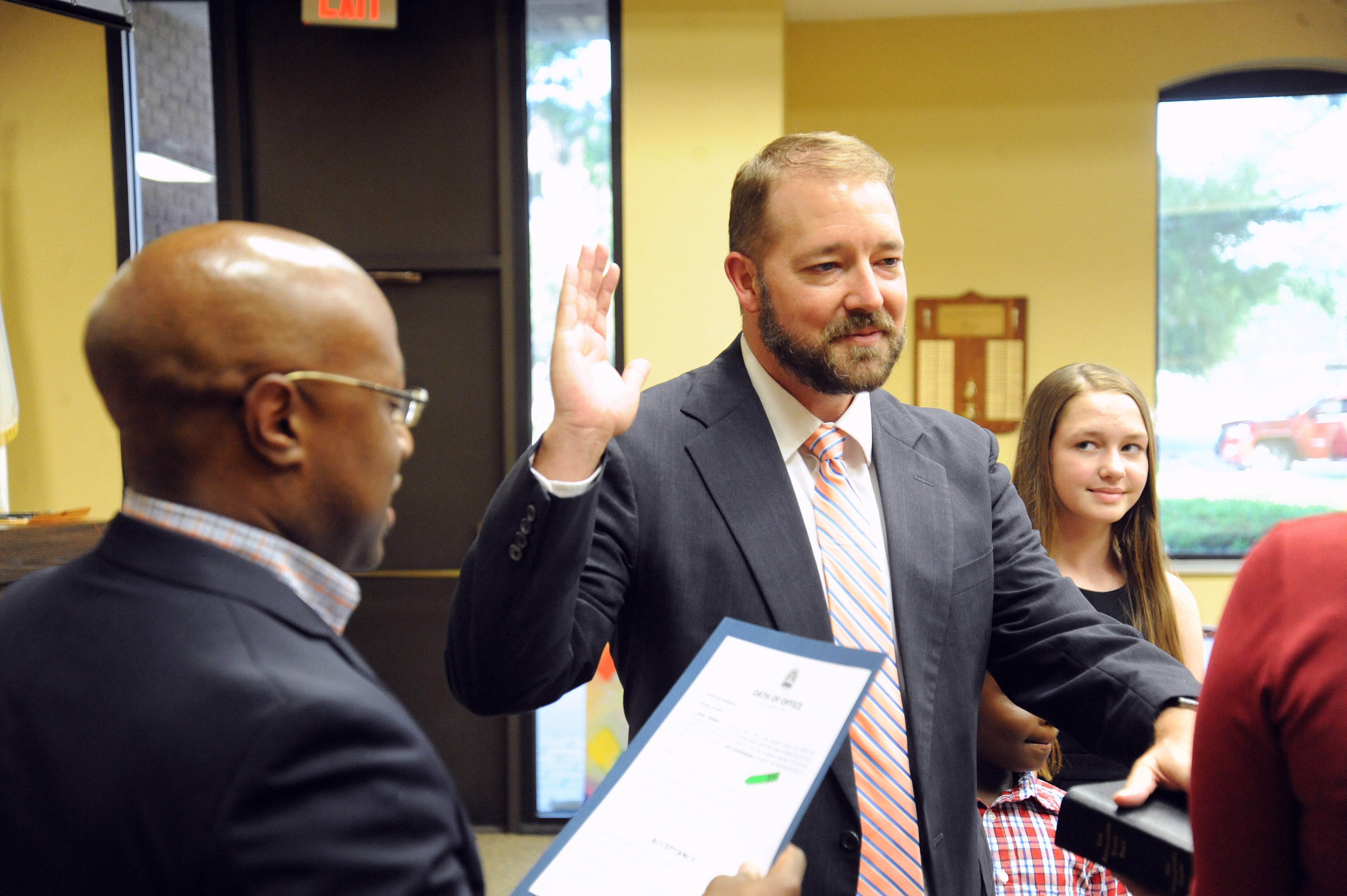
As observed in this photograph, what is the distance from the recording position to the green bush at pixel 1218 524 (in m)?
4.16

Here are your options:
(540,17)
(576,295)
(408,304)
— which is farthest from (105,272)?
(576,295)

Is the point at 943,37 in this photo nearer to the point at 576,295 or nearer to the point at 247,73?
the point at 247,73

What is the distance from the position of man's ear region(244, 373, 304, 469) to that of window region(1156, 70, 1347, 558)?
4.24m

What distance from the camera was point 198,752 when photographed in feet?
1.83

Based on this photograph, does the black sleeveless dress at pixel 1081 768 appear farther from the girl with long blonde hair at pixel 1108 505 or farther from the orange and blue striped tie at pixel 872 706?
the orange and blue striped tie at pixel 872 706

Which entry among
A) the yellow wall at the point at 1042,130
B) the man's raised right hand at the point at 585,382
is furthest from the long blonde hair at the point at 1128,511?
the yellow wall at the point at 1042,130

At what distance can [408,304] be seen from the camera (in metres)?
3.78

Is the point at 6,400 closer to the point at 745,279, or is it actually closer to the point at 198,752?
Answer: the point at 745,279

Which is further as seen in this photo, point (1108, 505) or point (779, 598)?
point (1108, 505)

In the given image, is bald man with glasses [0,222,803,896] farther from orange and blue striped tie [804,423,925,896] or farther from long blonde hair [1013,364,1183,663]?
long blonde hair [1013,364,1183,663]

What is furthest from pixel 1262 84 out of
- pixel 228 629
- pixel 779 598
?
pixel 228 629

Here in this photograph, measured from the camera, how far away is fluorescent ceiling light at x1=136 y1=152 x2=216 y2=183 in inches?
150

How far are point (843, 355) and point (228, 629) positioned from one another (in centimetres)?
90

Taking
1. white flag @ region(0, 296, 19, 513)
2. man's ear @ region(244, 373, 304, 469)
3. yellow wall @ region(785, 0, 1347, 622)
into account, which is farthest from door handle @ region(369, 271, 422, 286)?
man's ear @ region(244, 373, 304, 469)
